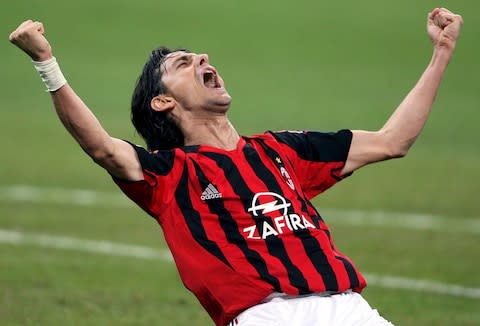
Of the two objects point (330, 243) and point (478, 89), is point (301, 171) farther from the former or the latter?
point (478, 89)

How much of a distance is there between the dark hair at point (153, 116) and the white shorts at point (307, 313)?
1415mm

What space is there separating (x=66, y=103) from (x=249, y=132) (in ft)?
52.8

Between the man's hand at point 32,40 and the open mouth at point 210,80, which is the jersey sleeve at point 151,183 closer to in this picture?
the open mouth at point 210,80

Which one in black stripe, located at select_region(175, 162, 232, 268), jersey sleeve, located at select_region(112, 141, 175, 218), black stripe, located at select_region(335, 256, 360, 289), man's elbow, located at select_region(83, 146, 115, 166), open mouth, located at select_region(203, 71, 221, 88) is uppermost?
open mouth, located at select_region(203, 71, 221, 88)

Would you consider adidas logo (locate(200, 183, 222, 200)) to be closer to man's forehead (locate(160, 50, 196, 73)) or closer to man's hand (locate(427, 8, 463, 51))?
man's forehead (locate(160, 50, 196, 73))

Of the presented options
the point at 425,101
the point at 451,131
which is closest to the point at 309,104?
the point at 451,131

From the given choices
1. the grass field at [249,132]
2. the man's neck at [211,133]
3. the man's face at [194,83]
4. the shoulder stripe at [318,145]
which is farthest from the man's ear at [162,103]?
the grass field at [249,132]

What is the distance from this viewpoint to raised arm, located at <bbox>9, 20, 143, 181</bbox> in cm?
664

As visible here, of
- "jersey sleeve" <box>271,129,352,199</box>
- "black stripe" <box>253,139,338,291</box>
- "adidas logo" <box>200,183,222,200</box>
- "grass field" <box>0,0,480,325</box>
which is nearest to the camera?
"black stripe" <box>253,139,338,291</box>

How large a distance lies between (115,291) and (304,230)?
461cm

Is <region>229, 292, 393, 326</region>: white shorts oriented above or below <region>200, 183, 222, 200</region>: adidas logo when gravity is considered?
below

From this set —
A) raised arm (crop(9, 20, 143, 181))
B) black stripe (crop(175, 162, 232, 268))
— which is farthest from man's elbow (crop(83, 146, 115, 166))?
black stripe (crop(175, 162, 232, 268))

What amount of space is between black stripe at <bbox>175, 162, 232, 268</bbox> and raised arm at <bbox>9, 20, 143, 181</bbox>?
0.50 m

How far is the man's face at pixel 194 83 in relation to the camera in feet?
25.0
